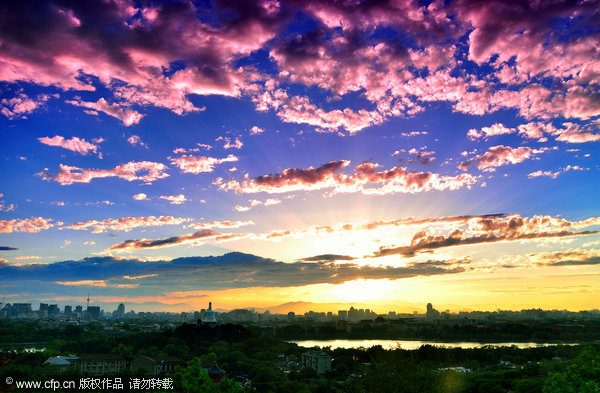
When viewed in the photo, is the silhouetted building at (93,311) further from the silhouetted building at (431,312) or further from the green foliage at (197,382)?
the green foliage at (197,382)

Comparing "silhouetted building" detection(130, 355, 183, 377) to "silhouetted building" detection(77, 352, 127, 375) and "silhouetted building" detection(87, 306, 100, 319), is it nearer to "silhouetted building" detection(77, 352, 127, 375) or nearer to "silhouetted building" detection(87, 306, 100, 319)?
"silhouetted building" detection(77, 352, 127, 375)

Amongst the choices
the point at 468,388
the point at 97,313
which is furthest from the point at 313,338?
the point at 97,313

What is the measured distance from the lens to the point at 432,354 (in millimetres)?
45656

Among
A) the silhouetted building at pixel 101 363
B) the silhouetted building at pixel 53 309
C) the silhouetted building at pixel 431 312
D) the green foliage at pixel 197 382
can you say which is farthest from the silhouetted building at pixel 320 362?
the silhouetted building at pixel 53 309

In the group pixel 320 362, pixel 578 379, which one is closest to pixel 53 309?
pixel 320 362

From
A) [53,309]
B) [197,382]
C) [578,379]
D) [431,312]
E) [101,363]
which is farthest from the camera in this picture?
[431,312]

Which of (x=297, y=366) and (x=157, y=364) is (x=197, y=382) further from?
(x=297, y=366)

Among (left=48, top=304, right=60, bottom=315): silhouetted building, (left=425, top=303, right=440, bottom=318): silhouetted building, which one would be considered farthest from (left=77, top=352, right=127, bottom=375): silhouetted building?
(left=48, top=304, right=60, bottom=315): silhouetted building

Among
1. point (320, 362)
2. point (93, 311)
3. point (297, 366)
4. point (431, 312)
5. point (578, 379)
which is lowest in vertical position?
point (431, 312)

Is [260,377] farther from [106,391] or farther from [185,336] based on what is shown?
[185,336]

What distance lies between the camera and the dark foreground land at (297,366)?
1482 centimetres

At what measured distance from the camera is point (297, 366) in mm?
42156

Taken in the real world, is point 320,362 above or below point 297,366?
above

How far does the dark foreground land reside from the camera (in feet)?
48.6
